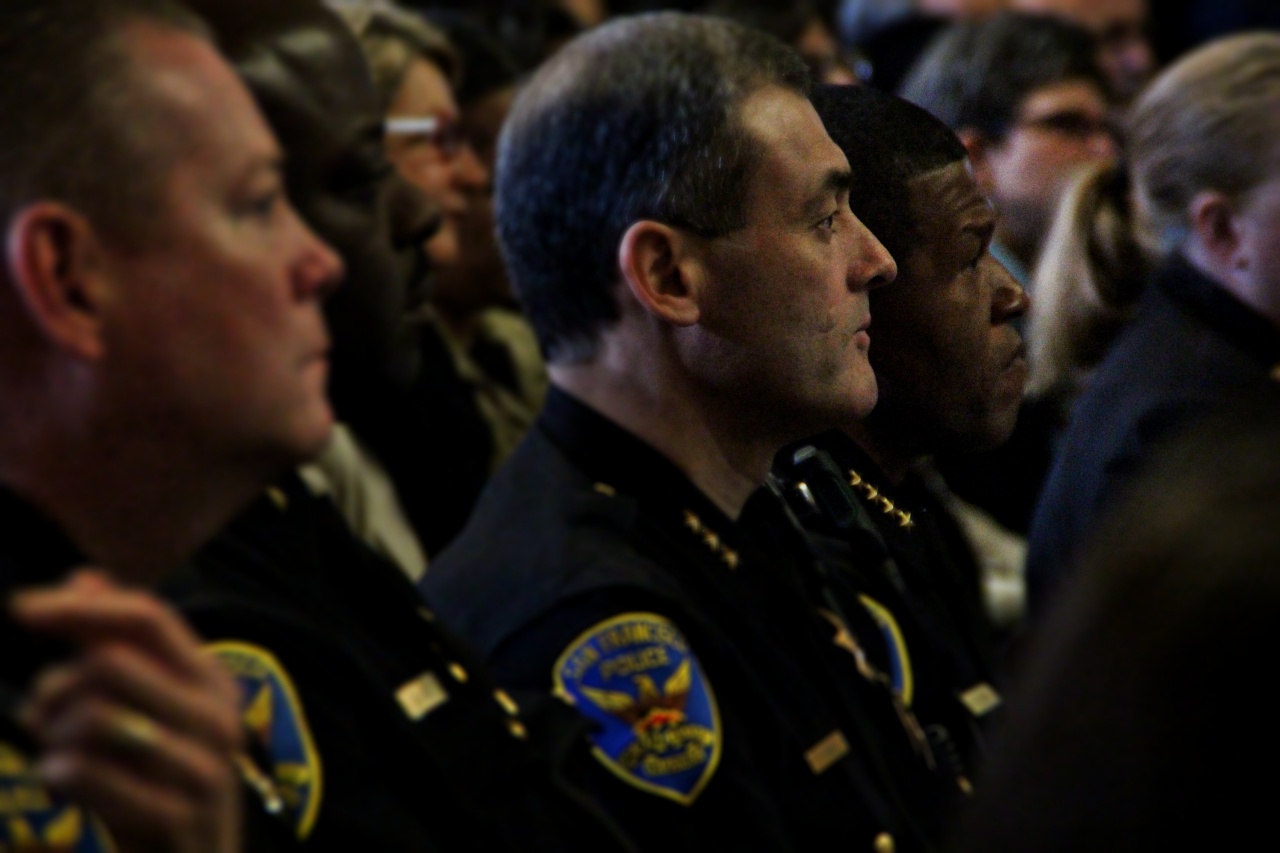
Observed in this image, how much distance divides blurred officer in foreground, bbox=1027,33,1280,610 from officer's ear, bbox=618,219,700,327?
370mm

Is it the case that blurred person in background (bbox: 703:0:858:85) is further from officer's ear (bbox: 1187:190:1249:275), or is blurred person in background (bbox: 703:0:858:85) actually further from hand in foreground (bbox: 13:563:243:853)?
hand in foreground (bbox: 13:563:243:853)

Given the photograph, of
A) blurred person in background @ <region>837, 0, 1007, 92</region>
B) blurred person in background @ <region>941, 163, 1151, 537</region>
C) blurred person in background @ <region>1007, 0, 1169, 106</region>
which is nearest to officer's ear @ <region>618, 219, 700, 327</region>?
blurred person in background @ <region>941, 163, 1151, 537</region>

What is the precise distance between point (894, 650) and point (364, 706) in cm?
79

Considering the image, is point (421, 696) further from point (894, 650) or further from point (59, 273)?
point (894, 650)

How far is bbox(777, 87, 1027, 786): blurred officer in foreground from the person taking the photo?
4.37ft

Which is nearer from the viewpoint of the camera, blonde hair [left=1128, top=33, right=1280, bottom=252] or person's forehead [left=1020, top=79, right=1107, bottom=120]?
blonde hair [left=1128, top=33, right=1280, bottom=252]

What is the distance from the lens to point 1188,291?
2.02 m

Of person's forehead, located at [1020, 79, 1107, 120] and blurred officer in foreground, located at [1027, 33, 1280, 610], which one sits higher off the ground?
blurred officer in foreground, located at [1027, 33, 1280, 610]

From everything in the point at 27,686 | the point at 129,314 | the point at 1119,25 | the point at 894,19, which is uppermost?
the point at 129,314

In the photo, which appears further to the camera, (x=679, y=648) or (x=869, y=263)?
(x=679, y=648)

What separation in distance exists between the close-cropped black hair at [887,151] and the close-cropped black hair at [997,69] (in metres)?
0.04

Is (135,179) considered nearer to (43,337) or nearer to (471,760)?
(43,337)

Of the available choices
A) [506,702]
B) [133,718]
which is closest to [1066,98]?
[506,702]

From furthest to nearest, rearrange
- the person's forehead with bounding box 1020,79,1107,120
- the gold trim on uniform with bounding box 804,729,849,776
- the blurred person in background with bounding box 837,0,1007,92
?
the blurred person in background with bounding box 837,0,1007,92, the person's forehead with bounding box 1020,79,1107,120, the gold trim on uniform with bounding box 804,729,849,776
